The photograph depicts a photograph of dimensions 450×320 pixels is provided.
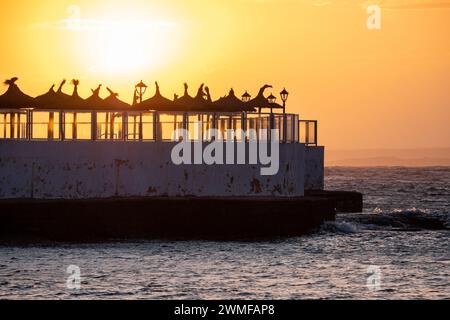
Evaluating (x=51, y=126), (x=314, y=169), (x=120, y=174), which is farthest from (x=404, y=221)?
(x=51, y=126)

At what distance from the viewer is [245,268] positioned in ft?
145

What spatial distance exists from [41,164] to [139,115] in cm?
507

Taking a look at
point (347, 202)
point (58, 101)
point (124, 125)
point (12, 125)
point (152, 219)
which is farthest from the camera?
point (347, 202)

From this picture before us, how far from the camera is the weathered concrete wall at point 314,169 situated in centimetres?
7131

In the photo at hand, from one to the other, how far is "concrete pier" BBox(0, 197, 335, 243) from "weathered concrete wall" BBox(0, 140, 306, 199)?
2.32m

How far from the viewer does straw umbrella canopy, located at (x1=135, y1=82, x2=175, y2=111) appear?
55656mm

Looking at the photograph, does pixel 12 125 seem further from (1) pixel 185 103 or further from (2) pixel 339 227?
(2) pixel 339 227

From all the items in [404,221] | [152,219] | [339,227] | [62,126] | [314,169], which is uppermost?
[62,126]

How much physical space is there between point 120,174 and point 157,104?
3.48 metres

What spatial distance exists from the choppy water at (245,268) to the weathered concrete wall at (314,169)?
12717 millimetres

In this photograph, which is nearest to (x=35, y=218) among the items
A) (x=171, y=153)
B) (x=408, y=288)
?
(x=171, y=153)

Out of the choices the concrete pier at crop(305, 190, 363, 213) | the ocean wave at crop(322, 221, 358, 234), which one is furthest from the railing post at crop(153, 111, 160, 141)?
the concrete pier at crop(305, 190, 363, 213)

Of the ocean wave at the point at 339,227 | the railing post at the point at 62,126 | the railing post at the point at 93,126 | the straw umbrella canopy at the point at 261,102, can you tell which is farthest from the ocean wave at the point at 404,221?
the railing post at the point at 62,126

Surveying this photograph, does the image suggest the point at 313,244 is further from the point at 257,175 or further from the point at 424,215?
the point at 424,215
